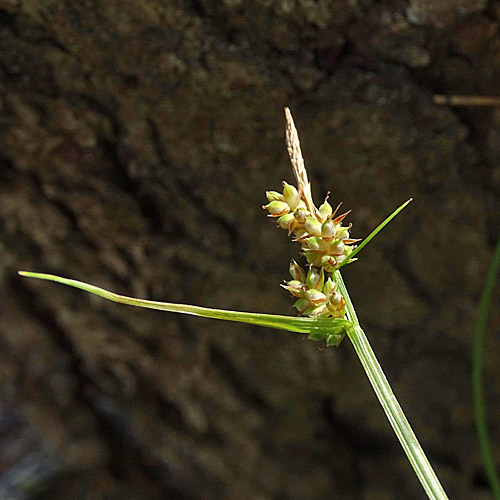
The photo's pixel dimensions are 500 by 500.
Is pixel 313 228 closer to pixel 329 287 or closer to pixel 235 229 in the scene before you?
pixel 329 287

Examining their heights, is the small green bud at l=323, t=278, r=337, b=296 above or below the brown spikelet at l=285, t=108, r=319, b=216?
below

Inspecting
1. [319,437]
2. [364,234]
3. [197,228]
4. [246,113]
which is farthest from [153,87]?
[319,437]

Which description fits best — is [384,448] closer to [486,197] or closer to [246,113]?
[486,197]

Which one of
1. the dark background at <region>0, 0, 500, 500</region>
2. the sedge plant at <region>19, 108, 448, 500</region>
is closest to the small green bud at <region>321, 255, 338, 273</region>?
the sedge plant at <region>19, 108, 448, 500</region>

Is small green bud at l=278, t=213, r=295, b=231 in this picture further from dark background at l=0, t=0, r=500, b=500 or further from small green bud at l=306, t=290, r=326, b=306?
dark background at l=0, t=0, r=500, b=500

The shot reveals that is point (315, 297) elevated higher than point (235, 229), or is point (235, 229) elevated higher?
point (315, 297)

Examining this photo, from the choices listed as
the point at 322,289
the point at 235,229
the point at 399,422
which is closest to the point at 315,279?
the point at 322,289

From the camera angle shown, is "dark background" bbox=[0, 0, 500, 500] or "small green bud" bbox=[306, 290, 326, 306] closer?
"small green bud" bbox=[306, 290, 326, 306]

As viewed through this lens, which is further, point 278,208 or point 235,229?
point 235,229
